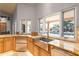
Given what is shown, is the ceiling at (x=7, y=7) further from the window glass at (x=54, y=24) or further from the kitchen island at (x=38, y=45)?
the window glass at (x=54, y=24)

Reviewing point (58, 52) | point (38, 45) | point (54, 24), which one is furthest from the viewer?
point (38, 45)

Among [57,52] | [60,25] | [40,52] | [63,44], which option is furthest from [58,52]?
[60,25]

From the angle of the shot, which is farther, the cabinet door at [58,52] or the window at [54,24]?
the window at [54,24]

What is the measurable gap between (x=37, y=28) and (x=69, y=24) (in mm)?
460

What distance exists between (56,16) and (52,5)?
0.17 metres

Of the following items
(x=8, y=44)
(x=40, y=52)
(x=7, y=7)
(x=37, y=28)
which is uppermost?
(x=7, y=7)

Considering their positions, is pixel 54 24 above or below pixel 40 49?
above

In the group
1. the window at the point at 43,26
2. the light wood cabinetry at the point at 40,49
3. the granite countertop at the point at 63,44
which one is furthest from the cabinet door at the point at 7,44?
the granite countertop at the point at 63,44

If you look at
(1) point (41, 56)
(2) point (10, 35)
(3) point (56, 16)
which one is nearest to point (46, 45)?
(1) point (41, 56)

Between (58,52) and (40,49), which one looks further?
(40,49)

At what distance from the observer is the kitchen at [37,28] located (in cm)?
169

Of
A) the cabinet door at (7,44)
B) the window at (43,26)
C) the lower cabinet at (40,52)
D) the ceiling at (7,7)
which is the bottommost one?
the lower cabinet at (40,52)

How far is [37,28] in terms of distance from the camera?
1.82 meters

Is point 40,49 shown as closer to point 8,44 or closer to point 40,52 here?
point 40,52
